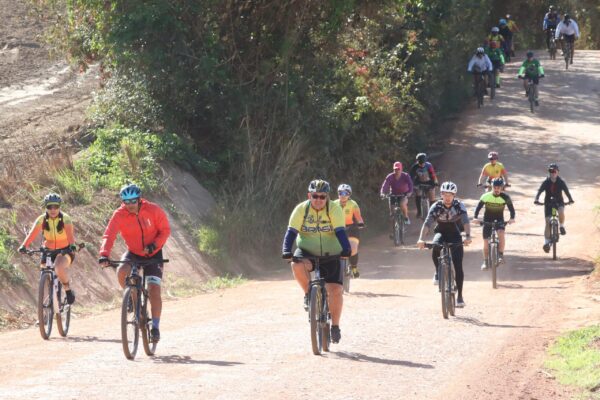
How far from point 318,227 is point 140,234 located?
6.64 feet

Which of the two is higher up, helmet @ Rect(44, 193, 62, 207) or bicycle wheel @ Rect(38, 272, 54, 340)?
helmet @ Rect(44, 193, 62, 207)

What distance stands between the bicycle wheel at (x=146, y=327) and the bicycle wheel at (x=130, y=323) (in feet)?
0.26

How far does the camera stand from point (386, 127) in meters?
30.6

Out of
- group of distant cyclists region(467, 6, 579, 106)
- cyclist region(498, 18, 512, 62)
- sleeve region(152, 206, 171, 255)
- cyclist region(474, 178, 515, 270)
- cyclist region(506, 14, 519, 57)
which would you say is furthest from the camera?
cyclist region(506, 14, 519, 57)

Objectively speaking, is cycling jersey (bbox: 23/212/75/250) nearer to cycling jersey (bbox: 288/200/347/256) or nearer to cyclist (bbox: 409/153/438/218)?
cycling jersey (bbox: 288/200/347/256)

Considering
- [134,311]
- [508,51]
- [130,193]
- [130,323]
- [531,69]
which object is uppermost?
[508,51]

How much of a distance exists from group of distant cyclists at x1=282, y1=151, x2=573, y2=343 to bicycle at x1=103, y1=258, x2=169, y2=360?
1618 millimetres

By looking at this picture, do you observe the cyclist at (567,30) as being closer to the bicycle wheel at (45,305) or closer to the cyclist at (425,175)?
the cyclist at (425,175)

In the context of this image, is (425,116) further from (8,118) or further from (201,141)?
(8,118)

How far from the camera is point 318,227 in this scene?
12875 mm

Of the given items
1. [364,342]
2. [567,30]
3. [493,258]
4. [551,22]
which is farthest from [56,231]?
[551,22]

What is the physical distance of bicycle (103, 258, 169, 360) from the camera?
1227cm

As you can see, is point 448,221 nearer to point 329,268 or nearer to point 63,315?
point 329,268

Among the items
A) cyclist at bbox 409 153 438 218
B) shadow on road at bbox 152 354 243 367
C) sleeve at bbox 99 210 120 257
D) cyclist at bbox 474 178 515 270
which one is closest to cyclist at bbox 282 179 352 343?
shadow on road at bbox 152 354 243 367
